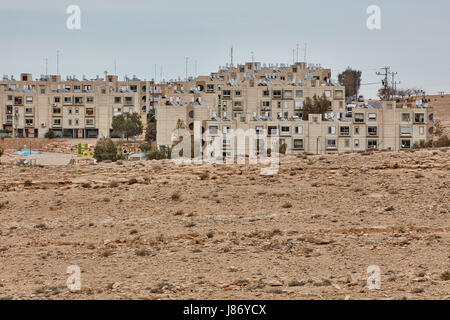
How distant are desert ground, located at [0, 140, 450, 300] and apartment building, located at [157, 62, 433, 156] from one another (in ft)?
110

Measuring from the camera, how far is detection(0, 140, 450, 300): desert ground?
17.9 m

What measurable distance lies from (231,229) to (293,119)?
51.5 meters

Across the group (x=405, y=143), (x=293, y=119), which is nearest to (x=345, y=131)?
(x=293, y=119)

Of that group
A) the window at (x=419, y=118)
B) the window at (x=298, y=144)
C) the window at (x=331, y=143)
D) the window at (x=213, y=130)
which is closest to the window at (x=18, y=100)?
the window at (x=213, y=130)

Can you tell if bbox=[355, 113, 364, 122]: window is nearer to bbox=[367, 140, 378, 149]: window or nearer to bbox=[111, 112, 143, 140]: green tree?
bbox=[367, 140, 378, 149]: window

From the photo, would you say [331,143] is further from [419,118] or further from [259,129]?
[419,118]

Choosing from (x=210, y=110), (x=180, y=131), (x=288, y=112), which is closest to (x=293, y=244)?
(x=180, y=131)

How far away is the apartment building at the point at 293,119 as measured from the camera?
74188mm

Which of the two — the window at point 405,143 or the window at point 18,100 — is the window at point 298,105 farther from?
the window at point 18,100

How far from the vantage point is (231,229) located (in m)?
25.9

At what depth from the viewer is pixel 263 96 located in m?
90.1

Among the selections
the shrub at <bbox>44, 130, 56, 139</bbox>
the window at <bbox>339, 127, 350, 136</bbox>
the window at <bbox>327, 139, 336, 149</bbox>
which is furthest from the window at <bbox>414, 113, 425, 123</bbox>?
the shrub at <bbox>44, 130, 56, 139</bbox>

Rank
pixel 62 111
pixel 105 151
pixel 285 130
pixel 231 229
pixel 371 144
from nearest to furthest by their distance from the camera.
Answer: pixel 231 229
pixel 105 151
pixel 285 130
pixel 371 144
pixel 62 111

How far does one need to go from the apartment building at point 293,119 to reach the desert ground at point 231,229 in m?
33.4
